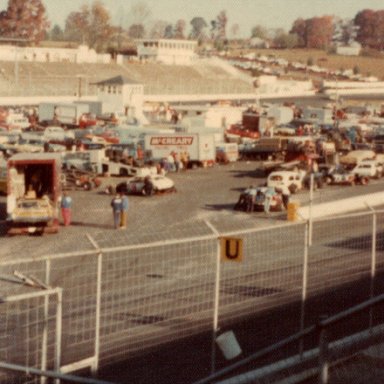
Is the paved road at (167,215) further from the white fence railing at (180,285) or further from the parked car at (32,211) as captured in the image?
the white fence railing at (180,285)

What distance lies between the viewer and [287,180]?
31438 mm

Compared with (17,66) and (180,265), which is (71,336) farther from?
(17,66)

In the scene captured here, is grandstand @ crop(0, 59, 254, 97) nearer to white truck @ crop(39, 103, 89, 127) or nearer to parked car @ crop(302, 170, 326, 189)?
white truck @ crop(39, 103, 89, 127)

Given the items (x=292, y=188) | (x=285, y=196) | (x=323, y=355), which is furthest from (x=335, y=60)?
(x=323, y=355)

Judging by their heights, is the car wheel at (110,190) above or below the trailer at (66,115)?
below

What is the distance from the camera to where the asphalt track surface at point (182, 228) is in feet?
31.4

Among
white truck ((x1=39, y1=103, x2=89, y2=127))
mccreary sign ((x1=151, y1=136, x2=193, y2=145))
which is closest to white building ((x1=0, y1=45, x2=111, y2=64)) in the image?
white truck ((x1=39, y1=103, x2=89, y2=127))

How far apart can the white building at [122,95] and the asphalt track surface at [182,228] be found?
21916 millimetres

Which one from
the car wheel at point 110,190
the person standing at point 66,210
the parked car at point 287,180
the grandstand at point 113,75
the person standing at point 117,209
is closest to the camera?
the person standing at point 117,209

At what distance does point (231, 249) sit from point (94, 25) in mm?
142934

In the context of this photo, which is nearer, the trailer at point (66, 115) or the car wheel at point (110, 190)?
the car wheel at point (110, 190)

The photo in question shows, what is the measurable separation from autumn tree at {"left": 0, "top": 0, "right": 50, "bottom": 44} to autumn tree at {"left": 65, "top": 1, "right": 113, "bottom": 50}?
36.1ft

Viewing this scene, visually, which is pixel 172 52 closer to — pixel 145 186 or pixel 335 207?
pixel 145 186

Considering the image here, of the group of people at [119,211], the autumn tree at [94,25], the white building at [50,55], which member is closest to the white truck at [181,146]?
the group of people at [119,211]
